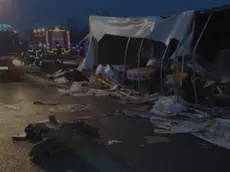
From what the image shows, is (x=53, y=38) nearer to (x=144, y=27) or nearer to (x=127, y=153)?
(x=144, y=27)

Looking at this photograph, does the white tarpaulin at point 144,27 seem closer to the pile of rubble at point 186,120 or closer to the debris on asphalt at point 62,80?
the debris on asphalt at point 62,80

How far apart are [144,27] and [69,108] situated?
4017 mm

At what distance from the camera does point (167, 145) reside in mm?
6695

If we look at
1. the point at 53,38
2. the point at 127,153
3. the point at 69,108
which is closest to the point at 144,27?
the point at 69,108

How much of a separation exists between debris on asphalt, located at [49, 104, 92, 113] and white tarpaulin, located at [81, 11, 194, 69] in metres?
3.17

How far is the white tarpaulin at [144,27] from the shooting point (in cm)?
1022

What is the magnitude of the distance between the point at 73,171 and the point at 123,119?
12.6 feet

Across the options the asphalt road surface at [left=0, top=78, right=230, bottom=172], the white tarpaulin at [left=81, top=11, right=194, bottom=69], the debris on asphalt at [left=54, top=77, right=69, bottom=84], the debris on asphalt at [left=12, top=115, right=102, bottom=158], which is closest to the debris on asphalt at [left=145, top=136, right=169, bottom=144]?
the asphalt road surface at [left=0, top=78, right=230, bottom=172]

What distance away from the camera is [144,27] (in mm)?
12320

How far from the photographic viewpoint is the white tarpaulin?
10.2 m

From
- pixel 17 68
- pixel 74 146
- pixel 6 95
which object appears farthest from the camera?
pixel 17 68

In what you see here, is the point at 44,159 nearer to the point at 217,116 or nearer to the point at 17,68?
the point at 217,116

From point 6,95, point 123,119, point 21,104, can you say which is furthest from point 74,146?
point 6,95

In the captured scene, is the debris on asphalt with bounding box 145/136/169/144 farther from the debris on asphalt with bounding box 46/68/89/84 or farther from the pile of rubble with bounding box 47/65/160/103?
the debris on asphalt with bounding box 46/68/89/84
